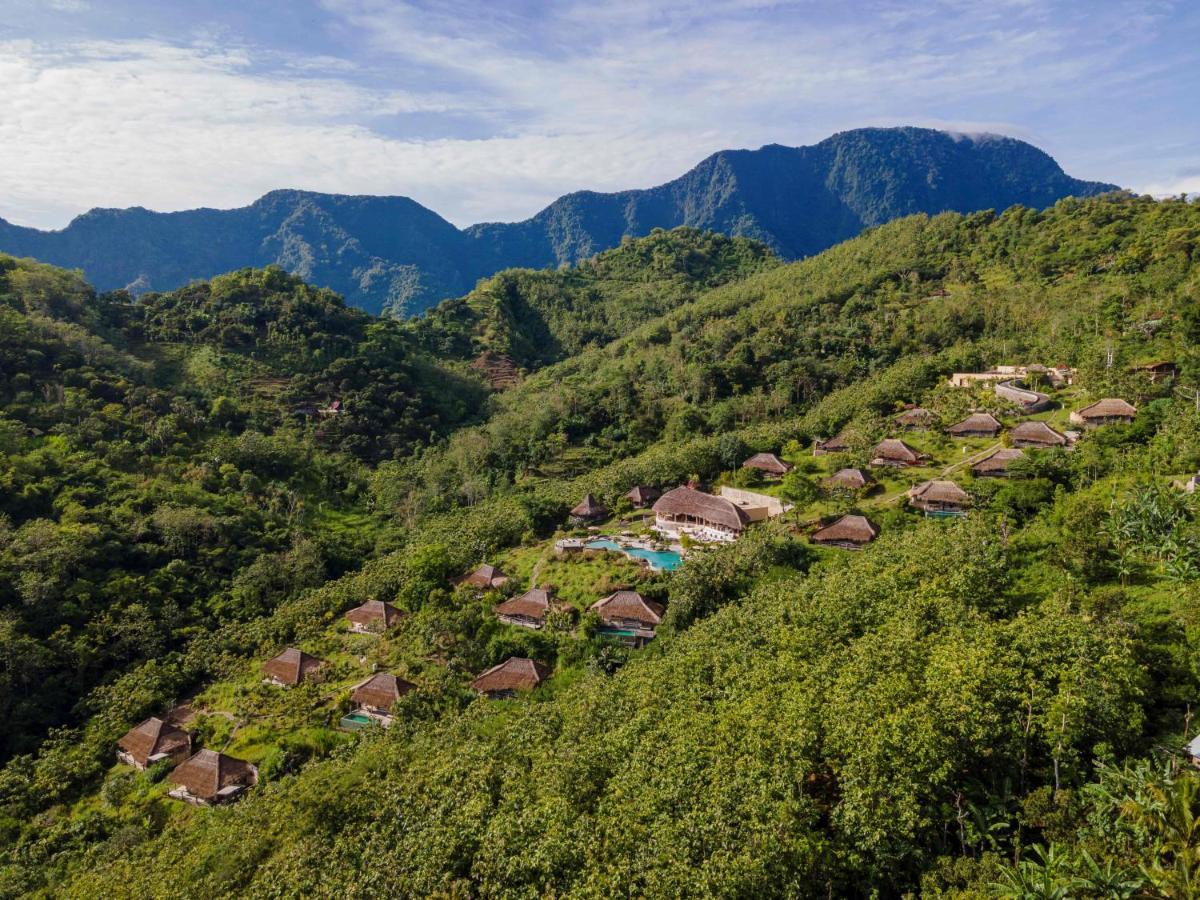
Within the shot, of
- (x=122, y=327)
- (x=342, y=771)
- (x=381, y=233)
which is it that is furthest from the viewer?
(x=381, y=233)

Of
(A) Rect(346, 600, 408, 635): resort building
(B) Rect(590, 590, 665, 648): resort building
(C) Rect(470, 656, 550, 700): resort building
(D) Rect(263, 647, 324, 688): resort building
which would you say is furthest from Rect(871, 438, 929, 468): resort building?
(D) Rect(263, 647, 324, 688): resort building

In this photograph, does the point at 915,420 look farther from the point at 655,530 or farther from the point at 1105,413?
the point at 655,530

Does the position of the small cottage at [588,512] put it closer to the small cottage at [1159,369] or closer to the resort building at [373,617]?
the resort building at [373,617]

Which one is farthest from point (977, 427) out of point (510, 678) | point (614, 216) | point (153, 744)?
point (614, 216)

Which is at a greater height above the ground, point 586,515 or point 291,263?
point 291,263

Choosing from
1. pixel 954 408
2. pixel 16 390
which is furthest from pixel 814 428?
pixel 16 390

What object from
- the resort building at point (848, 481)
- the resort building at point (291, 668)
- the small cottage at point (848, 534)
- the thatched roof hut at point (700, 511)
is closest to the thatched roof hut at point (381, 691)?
the resort building at point (291, 668)

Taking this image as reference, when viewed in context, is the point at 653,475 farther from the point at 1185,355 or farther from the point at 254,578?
the point at 1185,355
